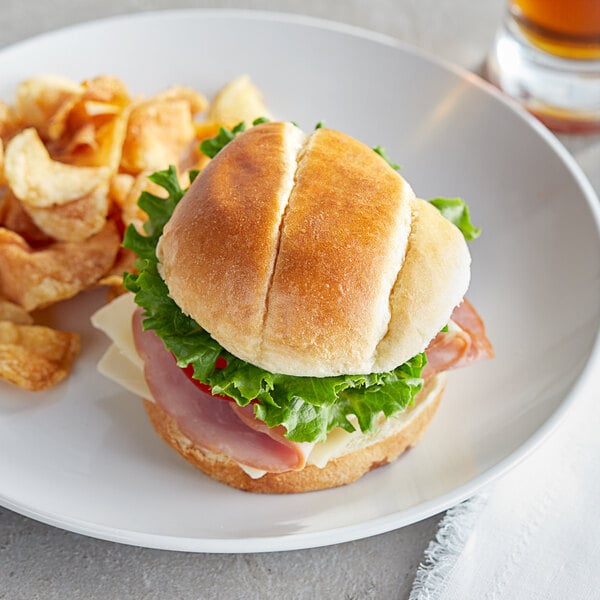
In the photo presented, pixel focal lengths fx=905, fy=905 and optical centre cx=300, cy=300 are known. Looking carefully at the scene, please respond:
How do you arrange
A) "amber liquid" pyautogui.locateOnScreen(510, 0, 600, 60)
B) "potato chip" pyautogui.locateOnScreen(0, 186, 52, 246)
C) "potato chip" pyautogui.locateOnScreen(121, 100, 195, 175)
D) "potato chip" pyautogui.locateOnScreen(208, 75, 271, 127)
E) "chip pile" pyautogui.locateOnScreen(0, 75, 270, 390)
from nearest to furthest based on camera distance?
"chip pile" pyautogui.locateOnScreen(0, 75, 270, 390)
"potato chip" pyautogui.locateOnScreen(0, 186, 52, 246)
"potato chip" pyautogui.locateOnScreen(121, 100, 195, 175)
"potato chip" pyautogui.locateOnScreen(208, 75, 271, 127)
"amber liquid" pyautogui.locateOnScreen(510, 0, 600, 60)

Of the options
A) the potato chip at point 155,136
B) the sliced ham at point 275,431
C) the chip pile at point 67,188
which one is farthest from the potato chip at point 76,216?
the sliced ham at point 275,431

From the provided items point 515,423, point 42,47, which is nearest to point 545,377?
point 515,423

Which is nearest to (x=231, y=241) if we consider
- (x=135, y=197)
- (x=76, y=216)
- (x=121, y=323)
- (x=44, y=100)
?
(x=121, y=323)

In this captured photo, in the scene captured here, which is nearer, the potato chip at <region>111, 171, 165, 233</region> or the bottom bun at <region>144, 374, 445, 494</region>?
the bottom bun at <region>144, 374, 445, 494</region>

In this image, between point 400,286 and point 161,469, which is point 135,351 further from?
point 400,286

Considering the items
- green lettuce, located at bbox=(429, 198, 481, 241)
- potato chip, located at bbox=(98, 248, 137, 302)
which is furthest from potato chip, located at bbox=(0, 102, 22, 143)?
green lettuce, located at bbox=(429, 198, 481, 241)

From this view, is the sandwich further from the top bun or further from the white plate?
the white plate
